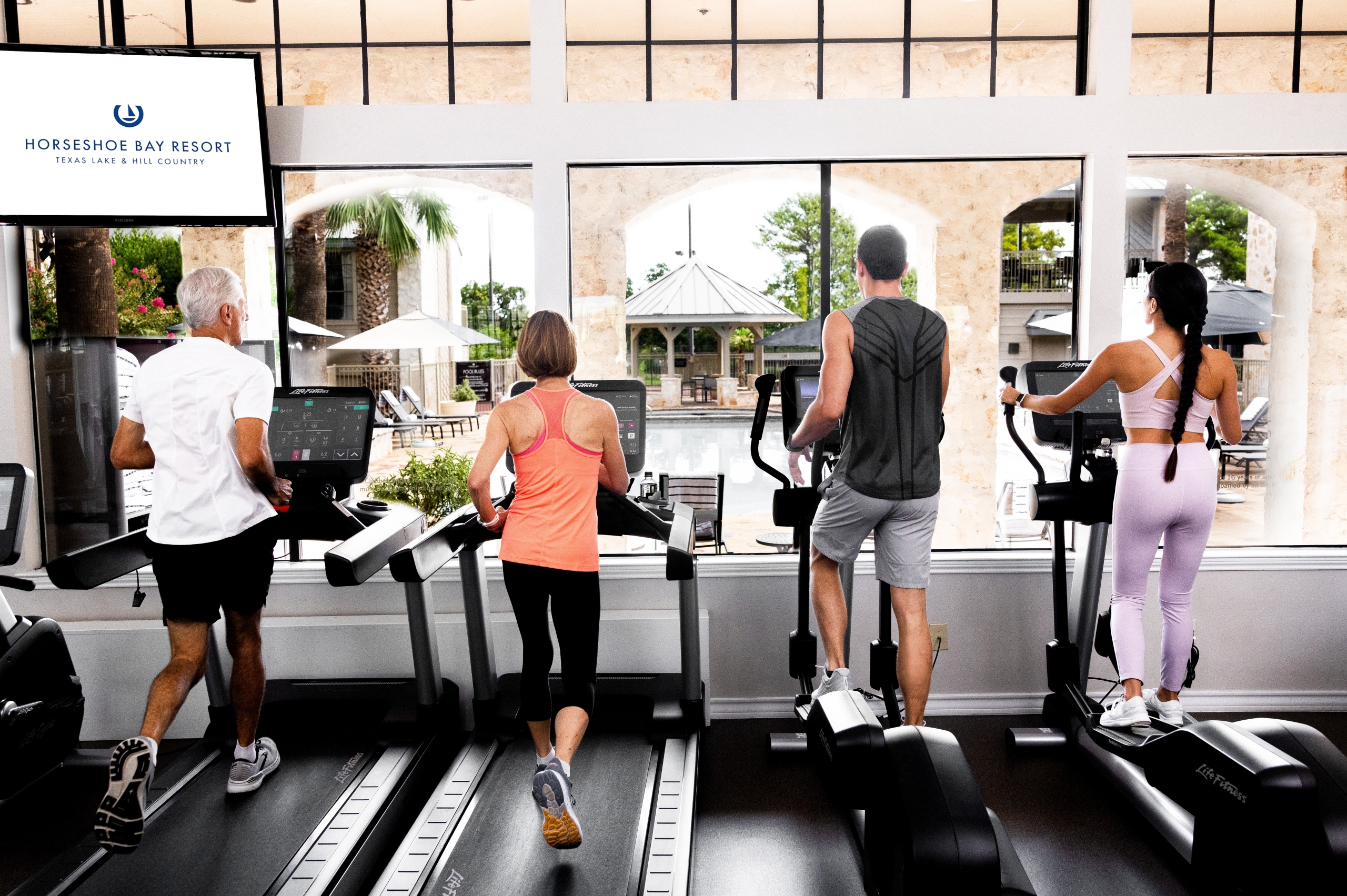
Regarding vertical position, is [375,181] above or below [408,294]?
above

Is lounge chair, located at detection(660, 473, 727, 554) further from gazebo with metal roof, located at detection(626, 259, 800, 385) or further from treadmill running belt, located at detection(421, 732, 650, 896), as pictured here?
treadmill running belt, located at detection(421, 732, 650, 896)

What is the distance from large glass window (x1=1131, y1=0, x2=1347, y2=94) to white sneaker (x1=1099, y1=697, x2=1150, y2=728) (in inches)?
95.3

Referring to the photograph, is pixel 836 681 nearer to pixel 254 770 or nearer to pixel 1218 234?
pixel 254 770

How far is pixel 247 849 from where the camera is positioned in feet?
7.80

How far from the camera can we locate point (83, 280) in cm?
363

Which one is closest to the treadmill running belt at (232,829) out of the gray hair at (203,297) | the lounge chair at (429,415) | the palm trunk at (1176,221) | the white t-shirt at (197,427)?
the white t-shirt at (197,427)

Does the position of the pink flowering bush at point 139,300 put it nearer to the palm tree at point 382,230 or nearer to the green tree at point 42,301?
the green tree at point 42,301

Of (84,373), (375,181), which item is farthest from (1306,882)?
(84,373)

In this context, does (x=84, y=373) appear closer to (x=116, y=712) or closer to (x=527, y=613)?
(x=116, y=712)

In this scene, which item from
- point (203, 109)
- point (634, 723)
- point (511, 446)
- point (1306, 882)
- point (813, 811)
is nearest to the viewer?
point (1306, 882)

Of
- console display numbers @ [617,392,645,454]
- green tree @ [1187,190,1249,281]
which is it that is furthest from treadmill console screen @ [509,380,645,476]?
green tree @ [1187,190,1249,281]

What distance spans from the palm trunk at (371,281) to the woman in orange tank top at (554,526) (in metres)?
1.50

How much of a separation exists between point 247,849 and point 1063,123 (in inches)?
147

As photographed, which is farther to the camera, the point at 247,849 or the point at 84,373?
the point at 84,373
